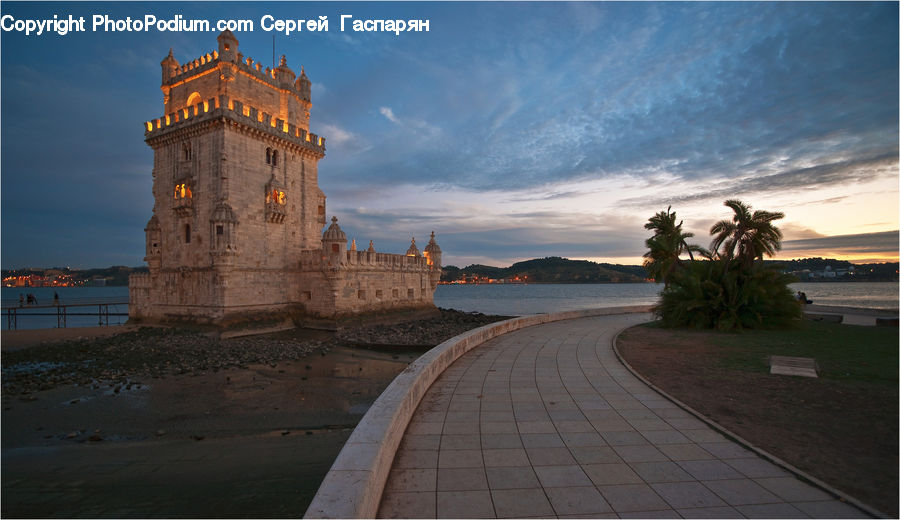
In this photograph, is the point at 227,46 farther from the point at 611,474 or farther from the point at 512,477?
the point at 611,474

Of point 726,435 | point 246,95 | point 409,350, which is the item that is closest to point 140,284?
point 246,95

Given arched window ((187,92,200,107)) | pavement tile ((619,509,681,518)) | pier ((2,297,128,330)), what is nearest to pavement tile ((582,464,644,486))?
pavement tile ((619,509,681,518))

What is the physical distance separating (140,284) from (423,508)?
33.3 m

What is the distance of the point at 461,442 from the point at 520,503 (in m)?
1.85

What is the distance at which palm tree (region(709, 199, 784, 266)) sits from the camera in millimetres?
20031

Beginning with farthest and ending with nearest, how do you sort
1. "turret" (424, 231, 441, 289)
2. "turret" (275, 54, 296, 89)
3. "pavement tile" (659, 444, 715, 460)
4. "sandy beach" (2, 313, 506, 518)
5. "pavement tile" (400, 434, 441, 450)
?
"turret" (424, 231, 441, 289) → "turret" (275, 54, 296, 89) → "sandy beach" (2, 313, 506, 518) → "pavement tile" (400, 434, 441, 450) → "pavement tile" (659, 444, 715, 460)

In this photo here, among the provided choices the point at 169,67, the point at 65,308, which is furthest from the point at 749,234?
the point at 65,308

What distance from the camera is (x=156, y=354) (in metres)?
20.7

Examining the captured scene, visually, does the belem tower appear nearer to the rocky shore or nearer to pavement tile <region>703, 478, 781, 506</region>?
the rocky shore

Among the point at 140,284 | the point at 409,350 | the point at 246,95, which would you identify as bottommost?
the point at 409,350

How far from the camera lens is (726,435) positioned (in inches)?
259

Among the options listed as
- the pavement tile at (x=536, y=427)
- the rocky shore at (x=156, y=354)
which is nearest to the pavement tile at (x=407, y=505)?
the pavement tile at (x=536, y=427)

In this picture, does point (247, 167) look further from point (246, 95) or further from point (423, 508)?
point (423, 508)

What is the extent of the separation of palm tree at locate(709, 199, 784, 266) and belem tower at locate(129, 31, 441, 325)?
2372cm
